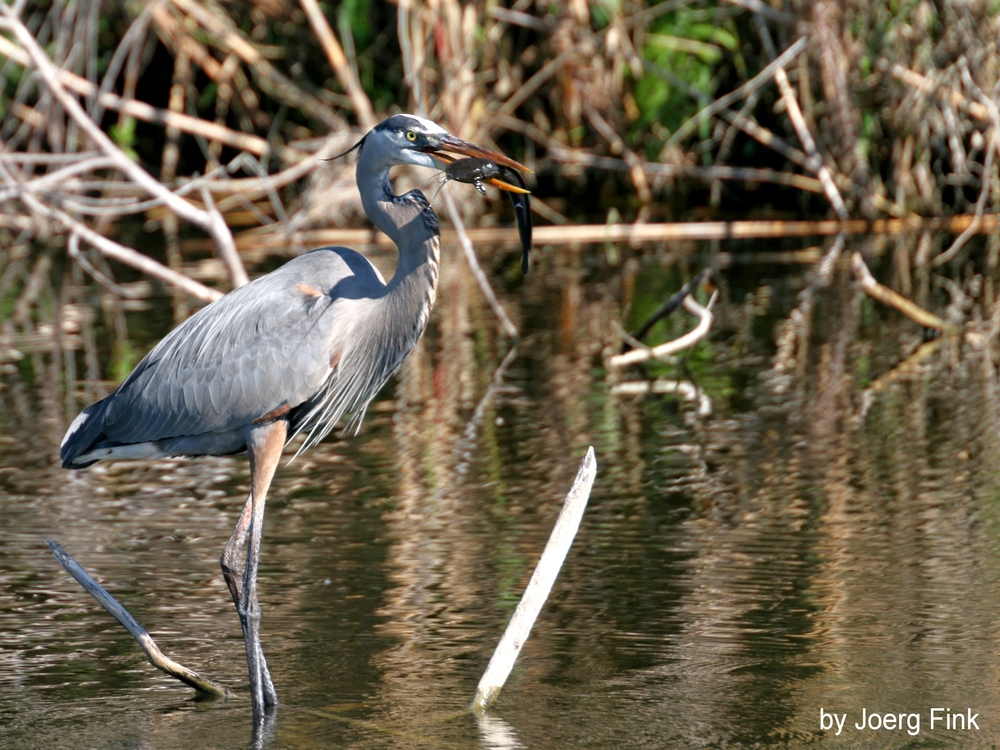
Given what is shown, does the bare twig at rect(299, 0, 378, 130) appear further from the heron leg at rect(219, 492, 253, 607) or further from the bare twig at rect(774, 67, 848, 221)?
the heron leg at rect(219, 492, 253, 607)

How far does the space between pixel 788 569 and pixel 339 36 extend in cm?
1085

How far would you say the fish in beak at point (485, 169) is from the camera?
4648 millimetres

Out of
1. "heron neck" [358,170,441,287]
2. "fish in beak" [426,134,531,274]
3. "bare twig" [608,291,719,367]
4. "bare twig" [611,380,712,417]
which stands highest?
"fish in beak" [426,134,531,274]

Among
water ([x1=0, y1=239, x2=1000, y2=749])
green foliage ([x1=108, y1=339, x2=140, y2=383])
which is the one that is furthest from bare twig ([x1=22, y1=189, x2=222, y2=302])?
water ([x1=0, y1=239, x2=1000, y2=749])

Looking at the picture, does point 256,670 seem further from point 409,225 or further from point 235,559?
point 409,225

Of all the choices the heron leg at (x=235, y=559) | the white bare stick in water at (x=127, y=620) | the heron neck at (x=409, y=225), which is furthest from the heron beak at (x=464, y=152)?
the white bare stick in water at (x=127, y=620)

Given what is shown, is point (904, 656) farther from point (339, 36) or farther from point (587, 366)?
point (339, 36)

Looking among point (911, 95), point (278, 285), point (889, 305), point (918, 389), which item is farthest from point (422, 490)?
point (911, 95)

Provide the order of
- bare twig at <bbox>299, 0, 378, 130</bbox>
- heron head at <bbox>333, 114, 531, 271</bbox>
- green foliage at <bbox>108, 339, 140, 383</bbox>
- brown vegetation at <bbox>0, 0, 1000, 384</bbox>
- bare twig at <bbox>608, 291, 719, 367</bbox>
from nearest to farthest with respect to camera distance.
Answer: heron head at <bbox>333, 114, 531, 271</bbox>, bare twig at <bbox>608, 291, 719, 367</bbox>, green foliage at <bbox>108, 339, 140, 383</bbox>, brown vegetation at <bbox>0, 0, 1000, 384</bbox>, bare twig at <bbox>299, 0, 378, 130</bbox>

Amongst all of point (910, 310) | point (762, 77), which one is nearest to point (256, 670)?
point (910, 310)

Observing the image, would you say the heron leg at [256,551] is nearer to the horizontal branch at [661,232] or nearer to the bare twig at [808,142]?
the horizontal branch at [661,232]

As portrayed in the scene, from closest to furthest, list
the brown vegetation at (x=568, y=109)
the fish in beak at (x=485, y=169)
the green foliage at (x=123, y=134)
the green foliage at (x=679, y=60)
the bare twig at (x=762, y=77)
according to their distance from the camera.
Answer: the fish in beak at (x=485, y=169) < the brown vegetation at (x=568, y=109) < the bare twig at (x=762, y=77) < the green foliage at (x=123, y=134) < the green foliage at (x=679, y=60)

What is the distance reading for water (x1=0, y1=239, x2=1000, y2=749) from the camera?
4402 millimetres

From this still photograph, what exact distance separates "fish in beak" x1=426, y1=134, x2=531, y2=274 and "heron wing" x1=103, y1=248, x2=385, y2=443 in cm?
57
